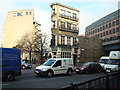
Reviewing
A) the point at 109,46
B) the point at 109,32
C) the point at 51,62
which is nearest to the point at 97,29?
the point at 109,32

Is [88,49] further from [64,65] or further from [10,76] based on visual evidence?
[10,76]

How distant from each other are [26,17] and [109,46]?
43.4 metres

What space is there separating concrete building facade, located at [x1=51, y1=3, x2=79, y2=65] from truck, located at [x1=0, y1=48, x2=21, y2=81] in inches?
935

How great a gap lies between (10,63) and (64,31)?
2714 centimetres

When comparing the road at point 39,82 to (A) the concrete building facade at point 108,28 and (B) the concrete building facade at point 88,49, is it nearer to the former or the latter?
(B) the concrete building facade at point 88,49

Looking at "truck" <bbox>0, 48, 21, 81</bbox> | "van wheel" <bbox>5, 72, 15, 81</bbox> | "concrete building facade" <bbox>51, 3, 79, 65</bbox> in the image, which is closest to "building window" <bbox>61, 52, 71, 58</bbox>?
"concrete building facade" <bbox>51, 3, 79, 65</bbox>

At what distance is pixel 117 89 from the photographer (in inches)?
236

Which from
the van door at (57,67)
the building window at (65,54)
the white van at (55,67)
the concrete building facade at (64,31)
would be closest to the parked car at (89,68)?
the white van at (55,67)

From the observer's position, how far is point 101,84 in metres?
4.84

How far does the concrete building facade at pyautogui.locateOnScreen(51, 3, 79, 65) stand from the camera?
3538 centimetres

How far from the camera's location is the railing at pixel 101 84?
3.50 metres

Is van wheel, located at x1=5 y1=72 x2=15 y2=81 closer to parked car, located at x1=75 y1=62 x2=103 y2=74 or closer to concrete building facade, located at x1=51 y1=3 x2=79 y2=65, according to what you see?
parked car, located at x1=75 y1=62 x2=103 y2=74

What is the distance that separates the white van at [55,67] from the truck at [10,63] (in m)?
2.36

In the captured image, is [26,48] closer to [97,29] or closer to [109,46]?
[109,46]
